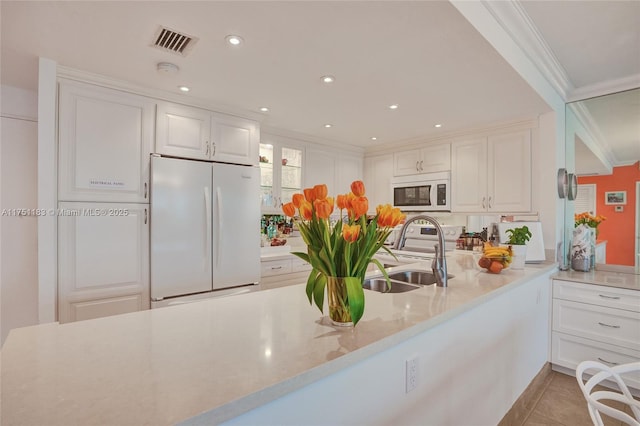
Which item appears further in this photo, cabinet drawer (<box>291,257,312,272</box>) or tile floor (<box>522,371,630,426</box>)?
cabinet drawer (<box>291,257,312,272</box>)

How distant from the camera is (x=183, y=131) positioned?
2.51m

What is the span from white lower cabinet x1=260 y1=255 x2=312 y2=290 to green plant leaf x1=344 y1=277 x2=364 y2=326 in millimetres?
2286

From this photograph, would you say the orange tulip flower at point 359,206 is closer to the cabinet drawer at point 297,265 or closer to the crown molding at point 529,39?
the crown molding at point 529,39

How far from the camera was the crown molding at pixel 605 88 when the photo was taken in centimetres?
248

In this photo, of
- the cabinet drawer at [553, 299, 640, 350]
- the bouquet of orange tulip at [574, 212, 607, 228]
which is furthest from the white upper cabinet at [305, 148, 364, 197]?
the cabinet drawer at [553, 299, 640, 350]

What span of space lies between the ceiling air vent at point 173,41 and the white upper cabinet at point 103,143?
74 centimetres

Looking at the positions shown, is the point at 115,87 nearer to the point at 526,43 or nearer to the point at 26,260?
the point at 26,260

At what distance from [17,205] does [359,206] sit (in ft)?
9.91

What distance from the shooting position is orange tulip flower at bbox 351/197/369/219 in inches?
33.3

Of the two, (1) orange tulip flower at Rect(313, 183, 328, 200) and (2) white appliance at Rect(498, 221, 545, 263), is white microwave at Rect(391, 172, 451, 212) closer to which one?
(2) white appliance at Rect(498, 221, 545, 263)

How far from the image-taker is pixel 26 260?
98.7 inches

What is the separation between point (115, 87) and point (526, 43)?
9.19 ft

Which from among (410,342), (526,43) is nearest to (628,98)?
(526,43)

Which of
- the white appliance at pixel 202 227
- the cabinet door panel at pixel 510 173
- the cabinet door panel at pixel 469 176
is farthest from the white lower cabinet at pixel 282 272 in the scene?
the cabinet door panel at pixel 510 173
